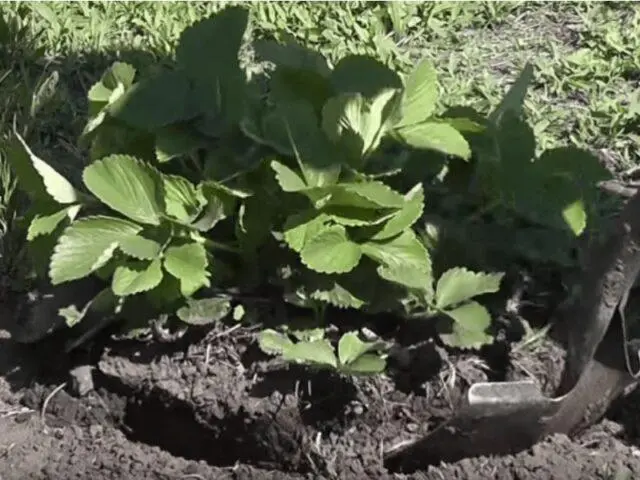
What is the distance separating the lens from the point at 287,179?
2723mm

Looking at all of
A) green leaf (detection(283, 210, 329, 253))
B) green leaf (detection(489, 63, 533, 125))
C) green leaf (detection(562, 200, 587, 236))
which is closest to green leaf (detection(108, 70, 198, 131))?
green leaf (detection(283, 210, 329, 253))

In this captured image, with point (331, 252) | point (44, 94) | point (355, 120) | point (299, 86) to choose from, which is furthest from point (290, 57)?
point (44, 94)

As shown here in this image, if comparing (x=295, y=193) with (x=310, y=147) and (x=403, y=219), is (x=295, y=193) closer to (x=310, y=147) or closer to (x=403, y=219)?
(x=310, y=147)

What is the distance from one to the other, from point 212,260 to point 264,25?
4.97 ft

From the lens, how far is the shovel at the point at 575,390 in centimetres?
277

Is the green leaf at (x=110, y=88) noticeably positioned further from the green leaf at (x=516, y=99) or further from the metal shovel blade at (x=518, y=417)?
the metal shovel blade at (x=518, y=417)

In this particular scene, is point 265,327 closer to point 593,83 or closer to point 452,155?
point 452,155

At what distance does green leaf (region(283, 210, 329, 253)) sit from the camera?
2746 mm

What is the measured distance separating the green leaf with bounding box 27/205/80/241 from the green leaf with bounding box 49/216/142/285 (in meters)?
0.10

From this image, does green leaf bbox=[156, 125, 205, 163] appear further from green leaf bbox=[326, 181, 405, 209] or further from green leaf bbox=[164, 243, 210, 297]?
green leaf bbox=[326, 181, 405, 209]

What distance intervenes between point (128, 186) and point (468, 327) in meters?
0.75

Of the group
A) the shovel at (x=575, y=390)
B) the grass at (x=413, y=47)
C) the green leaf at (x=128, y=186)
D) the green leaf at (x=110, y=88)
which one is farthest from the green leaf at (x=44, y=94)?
the shovel at (x=575, y=390)

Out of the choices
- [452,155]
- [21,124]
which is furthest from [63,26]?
[452,155]

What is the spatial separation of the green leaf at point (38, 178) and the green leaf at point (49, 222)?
0.02 m
